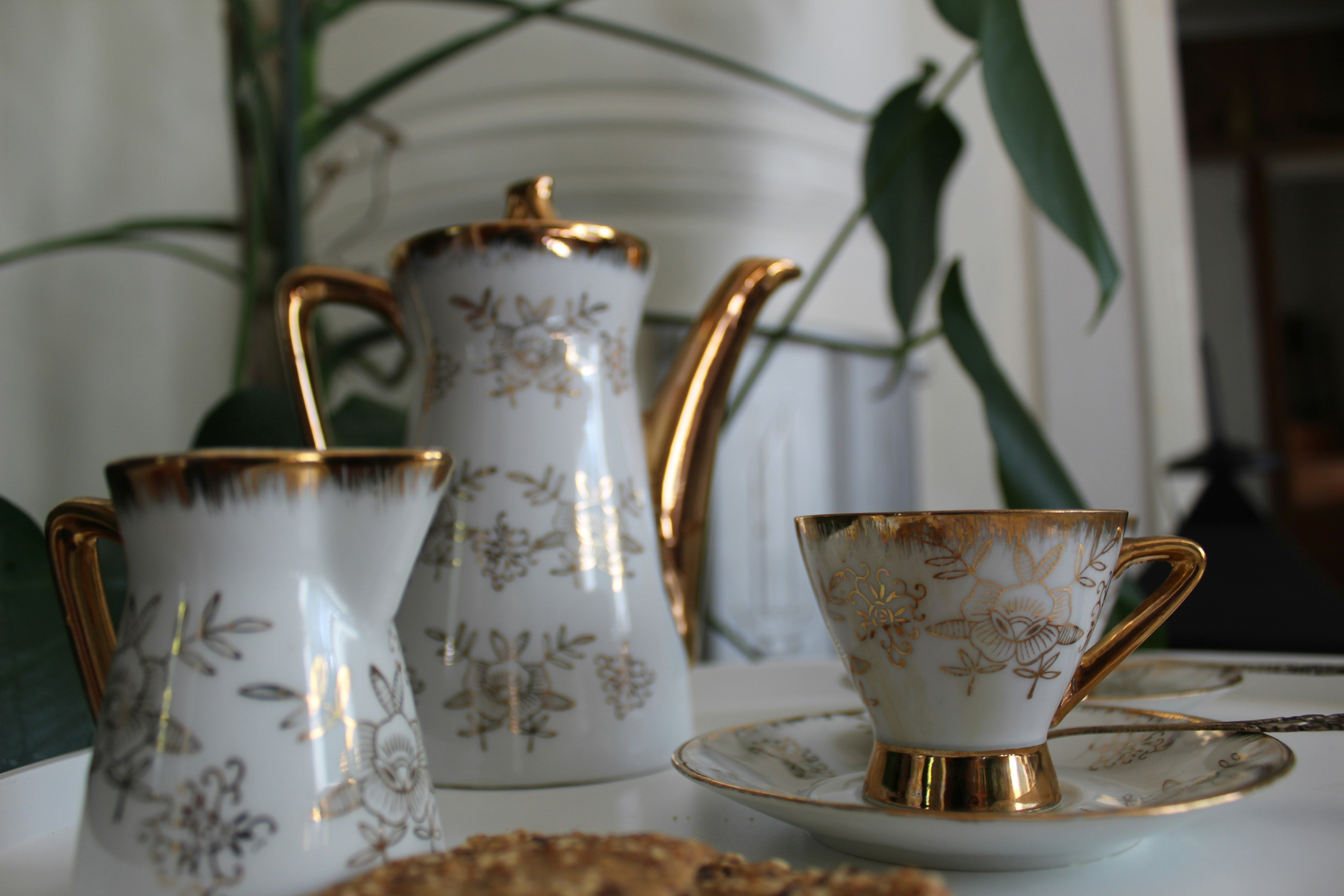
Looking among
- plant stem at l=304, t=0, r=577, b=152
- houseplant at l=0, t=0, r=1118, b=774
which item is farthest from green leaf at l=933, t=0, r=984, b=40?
plant stem at l=304, t=0, r=577, b=152

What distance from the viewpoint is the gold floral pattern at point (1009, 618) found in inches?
6.1

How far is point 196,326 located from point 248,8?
0.15 m

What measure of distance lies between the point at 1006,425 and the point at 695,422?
0.15m

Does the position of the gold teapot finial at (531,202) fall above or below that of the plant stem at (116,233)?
below

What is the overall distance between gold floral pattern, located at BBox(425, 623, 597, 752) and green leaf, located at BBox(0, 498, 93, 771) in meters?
0.09

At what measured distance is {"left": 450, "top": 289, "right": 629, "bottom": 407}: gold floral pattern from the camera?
0.22 metres

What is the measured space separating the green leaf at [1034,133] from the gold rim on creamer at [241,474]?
0.25 m

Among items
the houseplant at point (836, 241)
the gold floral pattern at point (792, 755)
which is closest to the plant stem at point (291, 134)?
the houseplant at point (836, 241)

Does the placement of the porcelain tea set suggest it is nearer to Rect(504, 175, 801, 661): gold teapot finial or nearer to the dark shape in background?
Rect(504, 175, 801, 661): gold teapot finial

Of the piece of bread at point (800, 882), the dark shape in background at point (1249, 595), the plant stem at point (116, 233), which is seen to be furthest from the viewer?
the dark shape in background at point (1249, 595)

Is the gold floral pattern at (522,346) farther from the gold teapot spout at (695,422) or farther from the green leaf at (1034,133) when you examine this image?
the green leaf at (1034,133)

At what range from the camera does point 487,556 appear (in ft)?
0.70

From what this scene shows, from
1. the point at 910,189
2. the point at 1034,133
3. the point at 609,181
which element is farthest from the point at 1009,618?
the point at 609,181

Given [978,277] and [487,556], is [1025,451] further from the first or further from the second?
[978,277]
